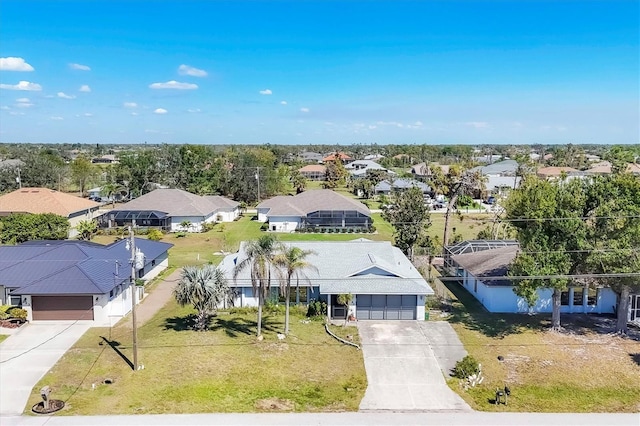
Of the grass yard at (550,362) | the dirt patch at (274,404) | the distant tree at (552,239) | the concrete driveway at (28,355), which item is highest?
the distant tree at (552,239)

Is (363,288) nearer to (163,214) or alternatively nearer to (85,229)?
(85,229)

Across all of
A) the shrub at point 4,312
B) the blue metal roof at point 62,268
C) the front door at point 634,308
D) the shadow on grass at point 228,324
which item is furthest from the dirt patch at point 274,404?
the front door at point 634,308

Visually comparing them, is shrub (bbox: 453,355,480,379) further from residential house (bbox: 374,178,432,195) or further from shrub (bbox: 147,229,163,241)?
residential house (bbox: 374,178,432,195)

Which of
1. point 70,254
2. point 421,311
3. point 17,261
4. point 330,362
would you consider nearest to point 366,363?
point 330,362

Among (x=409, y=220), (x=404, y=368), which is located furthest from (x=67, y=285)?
(x=409, y=220)

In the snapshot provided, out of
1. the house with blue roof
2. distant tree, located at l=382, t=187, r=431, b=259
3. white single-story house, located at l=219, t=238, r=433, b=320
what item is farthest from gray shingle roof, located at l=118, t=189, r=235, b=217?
white single-story house, located at l=219, t=238, r=433, b=320

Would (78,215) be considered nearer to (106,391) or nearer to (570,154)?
(106,391)

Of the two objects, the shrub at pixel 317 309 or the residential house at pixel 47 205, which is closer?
the shrub at pixel 317 309

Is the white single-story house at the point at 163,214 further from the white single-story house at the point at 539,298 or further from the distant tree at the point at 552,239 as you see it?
the distant tree at the point at 552,239
